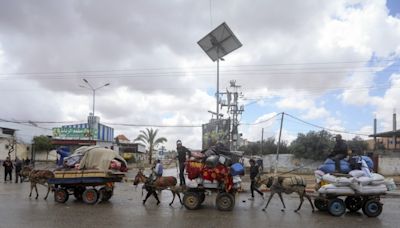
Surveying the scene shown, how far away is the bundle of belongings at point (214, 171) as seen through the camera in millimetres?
13633

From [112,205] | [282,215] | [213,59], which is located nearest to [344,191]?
[282,215]

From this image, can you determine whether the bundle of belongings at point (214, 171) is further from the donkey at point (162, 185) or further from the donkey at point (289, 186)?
the donkey at point (289, 186)

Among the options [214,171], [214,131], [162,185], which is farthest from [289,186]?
[214,131]

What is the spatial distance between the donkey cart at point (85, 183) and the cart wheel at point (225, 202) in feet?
14.0

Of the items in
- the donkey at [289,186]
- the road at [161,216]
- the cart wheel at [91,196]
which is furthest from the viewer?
the cart wheel at [91,196]

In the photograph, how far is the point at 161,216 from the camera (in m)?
12.1

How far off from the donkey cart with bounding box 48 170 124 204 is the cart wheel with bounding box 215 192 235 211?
428cm

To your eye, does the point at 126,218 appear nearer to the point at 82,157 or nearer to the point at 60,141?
the point at 82,157

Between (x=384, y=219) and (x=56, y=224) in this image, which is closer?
(x=56, y=224)

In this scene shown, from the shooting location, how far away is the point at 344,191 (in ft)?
41.4

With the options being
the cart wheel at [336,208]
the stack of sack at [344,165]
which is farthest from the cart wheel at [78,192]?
the cart wheel at [336,208]

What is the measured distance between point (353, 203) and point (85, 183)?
9223mm

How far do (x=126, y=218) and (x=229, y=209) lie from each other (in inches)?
133

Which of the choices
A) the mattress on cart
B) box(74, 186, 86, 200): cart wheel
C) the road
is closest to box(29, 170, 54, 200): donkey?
the mattress on cart
